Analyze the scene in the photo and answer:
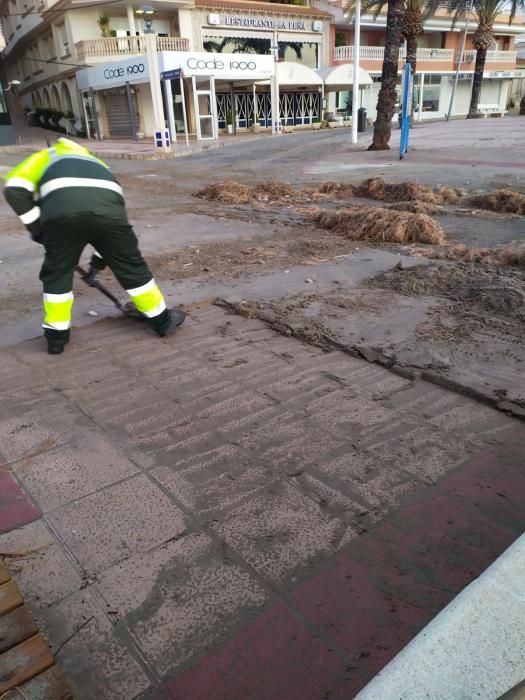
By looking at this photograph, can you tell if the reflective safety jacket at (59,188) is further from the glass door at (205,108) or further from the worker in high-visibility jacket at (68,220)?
the glass door at (205,108)

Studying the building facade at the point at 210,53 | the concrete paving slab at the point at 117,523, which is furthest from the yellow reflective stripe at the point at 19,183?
the building facade at the point at 210,53

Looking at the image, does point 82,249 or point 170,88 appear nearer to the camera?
point 82,249

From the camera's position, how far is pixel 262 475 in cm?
259

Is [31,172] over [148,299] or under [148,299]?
over

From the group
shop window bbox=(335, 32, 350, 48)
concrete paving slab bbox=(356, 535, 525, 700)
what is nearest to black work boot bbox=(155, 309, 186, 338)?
concrete paving slab bbox=(356, 535, 525, 700)

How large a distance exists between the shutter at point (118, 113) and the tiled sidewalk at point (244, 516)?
28.0m

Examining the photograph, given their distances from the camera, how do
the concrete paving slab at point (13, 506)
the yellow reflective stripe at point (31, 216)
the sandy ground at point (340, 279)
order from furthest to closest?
the sandy ground at point (340, 279) → the yellow reflective stripe at point (31, 216) → the concrete paving slab at point (13, 506)

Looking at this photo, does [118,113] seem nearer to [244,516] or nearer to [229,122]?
[229,122]

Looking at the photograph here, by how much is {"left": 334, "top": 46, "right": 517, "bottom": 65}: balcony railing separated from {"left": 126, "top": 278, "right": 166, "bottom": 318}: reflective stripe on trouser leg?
36.5m

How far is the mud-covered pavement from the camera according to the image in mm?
1784

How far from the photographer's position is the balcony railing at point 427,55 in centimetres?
3628

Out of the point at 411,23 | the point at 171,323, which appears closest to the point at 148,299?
the point at 171,323

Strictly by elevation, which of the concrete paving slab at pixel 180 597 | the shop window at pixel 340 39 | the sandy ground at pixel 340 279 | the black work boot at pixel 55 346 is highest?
the shop window at pixel 340 39

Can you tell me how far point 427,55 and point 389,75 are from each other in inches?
1006
